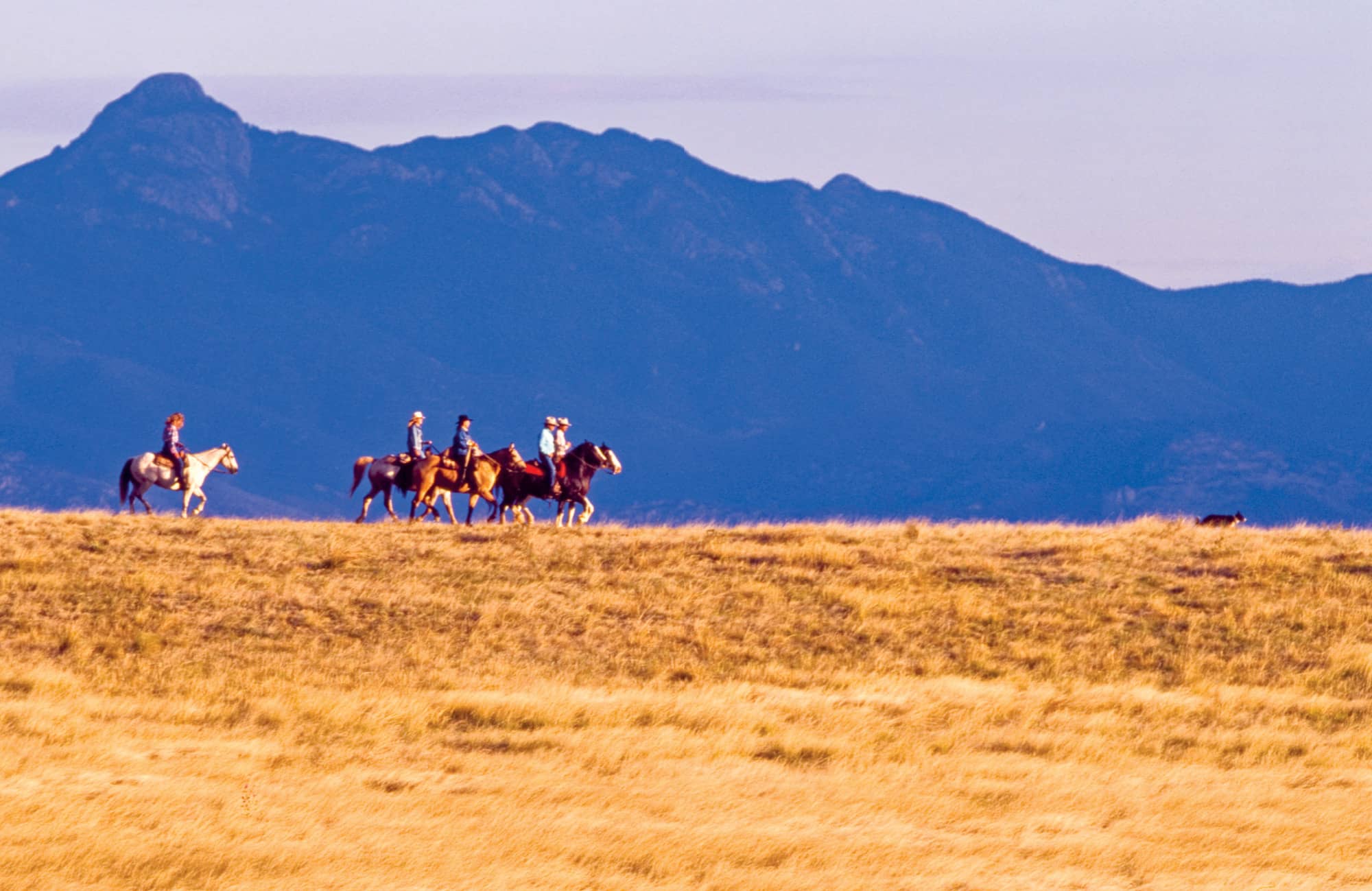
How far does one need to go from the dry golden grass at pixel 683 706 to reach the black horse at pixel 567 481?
191 cm

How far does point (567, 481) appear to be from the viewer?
120 ft

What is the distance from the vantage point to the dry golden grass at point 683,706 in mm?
15164

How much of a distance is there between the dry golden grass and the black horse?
1906 mm

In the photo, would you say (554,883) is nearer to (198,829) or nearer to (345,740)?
(198,829)

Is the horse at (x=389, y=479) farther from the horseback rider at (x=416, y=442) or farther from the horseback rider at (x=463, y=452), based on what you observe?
the horseback rider at (x=463, y=452)

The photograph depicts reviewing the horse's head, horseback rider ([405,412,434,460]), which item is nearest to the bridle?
horseback rider ([405,412,434,460])

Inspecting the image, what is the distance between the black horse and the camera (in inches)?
1443

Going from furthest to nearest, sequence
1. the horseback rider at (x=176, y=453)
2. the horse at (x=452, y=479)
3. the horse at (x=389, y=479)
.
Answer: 1. the horse at (x=389, y=479)
2. the horse at (x=452, y=479)
3. the horseback rider at (x=176, y=453)

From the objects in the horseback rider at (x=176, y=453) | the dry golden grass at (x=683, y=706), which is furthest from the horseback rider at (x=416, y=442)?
the horseback rider at (x=176, y=453)

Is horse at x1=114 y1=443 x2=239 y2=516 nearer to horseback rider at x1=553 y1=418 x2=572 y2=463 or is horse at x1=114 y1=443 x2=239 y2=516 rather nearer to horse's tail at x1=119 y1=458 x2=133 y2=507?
horse's tail at x1=119 y1=458 x2=133 y2=507

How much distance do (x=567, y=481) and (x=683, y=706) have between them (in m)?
15.1

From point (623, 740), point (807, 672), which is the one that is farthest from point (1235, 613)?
point (623, 740)

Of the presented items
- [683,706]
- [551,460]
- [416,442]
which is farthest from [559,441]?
[683,706]

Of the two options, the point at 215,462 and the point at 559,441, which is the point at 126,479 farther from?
the point at 559,441
